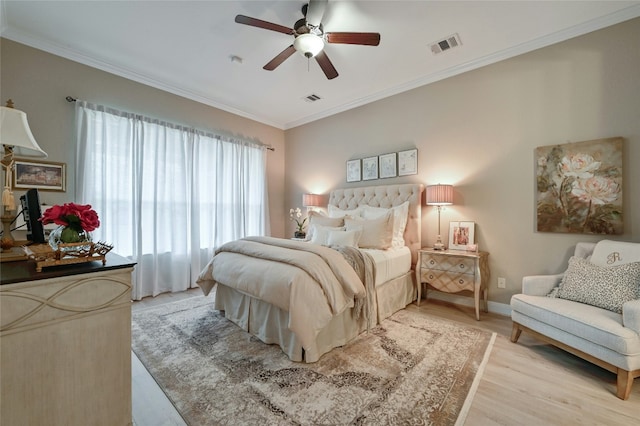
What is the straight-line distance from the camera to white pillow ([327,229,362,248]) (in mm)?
3135

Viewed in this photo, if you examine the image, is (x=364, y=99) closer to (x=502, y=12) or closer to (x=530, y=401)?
(x=502, y=12)

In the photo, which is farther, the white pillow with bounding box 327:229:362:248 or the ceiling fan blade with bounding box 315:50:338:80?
the white pillow with bounding box 327:229:362:248

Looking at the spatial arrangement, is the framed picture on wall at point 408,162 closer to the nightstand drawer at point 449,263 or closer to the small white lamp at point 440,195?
the small white lamp at point 440,195

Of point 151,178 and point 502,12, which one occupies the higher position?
point 502,12

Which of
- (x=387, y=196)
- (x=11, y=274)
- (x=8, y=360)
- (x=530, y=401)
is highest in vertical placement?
(x=387, y=196)

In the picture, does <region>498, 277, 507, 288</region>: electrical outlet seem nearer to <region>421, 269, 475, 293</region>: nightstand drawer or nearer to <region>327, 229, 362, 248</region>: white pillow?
<region>421, 269, 475, 293</region>: nightstand drawer

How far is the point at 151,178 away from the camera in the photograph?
3.72m

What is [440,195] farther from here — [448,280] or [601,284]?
[601,284]

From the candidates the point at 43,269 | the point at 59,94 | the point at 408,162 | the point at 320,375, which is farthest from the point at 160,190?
the point at 408,162

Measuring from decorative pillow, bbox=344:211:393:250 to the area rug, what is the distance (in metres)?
0.96

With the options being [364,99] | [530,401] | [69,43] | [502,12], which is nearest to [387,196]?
[364,99]

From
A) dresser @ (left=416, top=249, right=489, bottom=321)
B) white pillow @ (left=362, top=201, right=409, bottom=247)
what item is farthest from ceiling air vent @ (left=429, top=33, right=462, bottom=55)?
dresser @ (left=416, top=249, right=489, bottom=321)

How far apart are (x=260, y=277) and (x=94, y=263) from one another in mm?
1182

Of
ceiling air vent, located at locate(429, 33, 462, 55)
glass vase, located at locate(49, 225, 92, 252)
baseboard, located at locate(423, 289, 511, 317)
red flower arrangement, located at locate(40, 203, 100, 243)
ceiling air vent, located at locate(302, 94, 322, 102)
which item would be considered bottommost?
baseboard, located at locate(423, 289, 511, 317)
